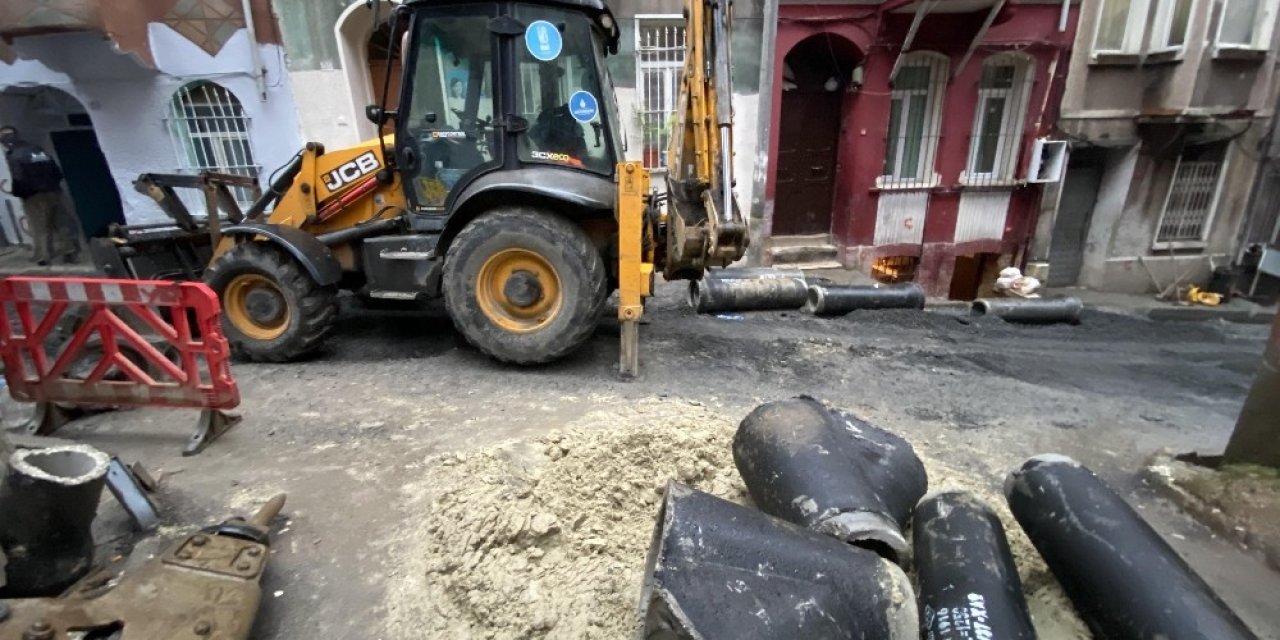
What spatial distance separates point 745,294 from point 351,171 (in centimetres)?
364

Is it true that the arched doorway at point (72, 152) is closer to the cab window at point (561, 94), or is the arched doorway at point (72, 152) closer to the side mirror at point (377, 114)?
the side mirror at point (377, 114)

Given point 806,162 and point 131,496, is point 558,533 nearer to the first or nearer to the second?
point 131,496

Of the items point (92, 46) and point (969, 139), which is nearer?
point (92, 46)

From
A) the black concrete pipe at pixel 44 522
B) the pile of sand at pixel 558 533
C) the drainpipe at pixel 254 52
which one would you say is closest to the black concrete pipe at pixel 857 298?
the pile of sand at pixel 558 533

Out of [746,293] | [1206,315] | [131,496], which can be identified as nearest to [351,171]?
[131,496]

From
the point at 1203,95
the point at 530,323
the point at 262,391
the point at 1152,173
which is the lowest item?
the point at 262,391

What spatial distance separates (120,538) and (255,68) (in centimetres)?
713

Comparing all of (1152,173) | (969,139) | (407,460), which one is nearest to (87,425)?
(407,460)

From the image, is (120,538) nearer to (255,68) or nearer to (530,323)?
(530,323)

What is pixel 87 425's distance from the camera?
339cm

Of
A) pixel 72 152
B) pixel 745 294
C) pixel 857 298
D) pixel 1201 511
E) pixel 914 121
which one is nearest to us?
pixel 1201 511

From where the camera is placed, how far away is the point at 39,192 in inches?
304

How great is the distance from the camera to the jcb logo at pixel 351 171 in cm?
A: 458

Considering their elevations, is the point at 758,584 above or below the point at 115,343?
below
